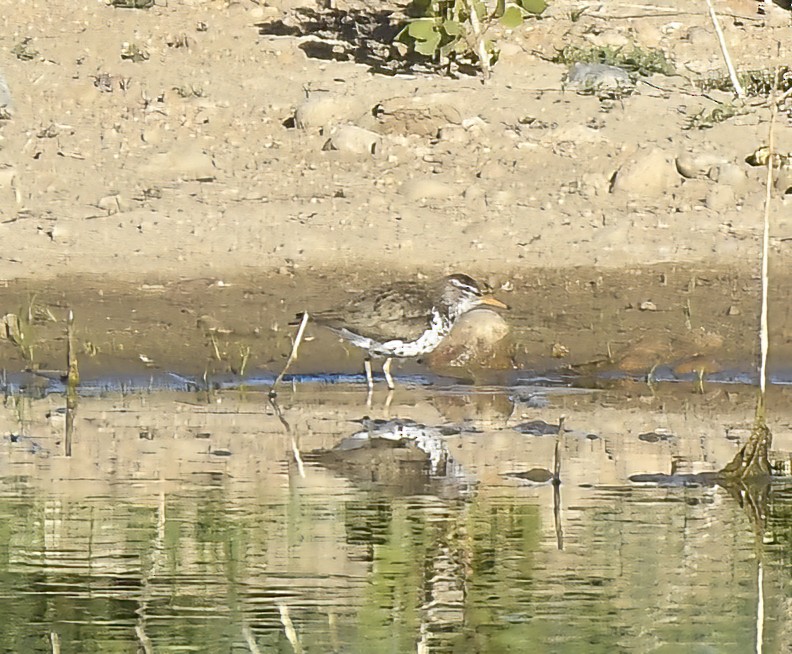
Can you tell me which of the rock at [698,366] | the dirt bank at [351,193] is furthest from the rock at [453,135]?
the rock at [698,366]

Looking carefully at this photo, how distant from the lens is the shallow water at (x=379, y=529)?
5.84m

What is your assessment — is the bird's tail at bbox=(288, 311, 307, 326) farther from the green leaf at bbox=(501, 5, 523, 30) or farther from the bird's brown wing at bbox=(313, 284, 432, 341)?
the green leaf at bbox=(501, 5, 523, 30)

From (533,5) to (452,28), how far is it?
64 centimetres

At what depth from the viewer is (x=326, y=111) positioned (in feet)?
49.8

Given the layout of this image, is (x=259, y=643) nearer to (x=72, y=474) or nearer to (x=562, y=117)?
(x=72, y=474)

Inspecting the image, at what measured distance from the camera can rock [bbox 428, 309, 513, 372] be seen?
1136 centimetres

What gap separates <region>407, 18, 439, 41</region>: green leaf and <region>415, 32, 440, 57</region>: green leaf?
0.06 feet

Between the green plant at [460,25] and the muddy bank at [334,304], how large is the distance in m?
3.25

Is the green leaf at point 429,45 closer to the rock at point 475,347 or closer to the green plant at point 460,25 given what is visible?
the green plant at point 460,25

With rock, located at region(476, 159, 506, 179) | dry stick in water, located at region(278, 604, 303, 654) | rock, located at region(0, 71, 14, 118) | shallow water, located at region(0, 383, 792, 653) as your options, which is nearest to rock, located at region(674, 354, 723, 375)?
shallow water, located at region(0, 383, 792, 653)

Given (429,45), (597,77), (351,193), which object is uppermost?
(429,45)

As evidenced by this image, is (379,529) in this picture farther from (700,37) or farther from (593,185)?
(700,37)

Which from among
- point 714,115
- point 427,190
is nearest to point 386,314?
point 427,190

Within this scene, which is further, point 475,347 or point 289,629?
point 475,347
